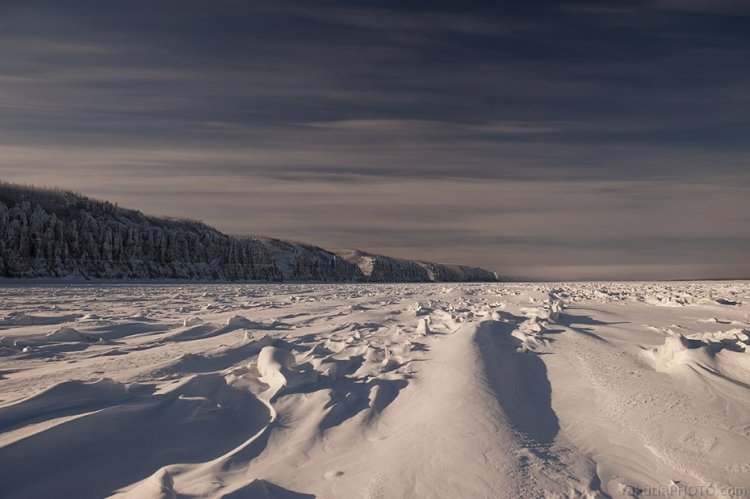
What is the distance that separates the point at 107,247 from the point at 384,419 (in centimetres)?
3903

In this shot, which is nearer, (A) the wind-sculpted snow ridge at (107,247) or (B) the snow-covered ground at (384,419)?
(B) the snow-covered ground at (384,419)

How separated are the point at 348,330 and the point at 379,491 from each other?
4921 millimetres

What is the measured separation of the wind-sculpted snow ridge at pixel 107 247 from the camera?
102 feet

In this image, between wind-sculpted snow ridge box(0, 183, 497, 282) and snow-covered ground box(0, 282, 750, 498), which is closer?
snow-covered ground box(0, 282, 750, 498)

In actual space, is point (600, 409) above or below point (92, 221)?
below

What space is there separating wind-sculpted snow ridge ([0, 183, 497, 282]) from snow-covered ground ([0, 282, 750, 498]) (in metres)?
31.4

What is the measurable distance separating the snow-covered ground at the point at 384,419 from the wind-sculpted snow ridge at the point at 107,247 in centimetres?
3141

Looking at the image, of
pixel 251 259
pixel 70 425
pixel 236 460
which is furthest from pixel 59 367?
pixel 251 259

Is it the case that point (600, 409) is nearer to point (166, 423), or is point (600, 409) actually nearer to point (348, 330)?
point (166, 423)

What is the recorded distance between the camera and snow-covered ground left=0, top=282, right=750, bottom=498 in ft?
7.71

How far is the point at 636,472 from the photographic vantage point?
242 cm

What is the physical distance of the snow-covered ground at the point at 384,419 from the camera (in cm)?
235

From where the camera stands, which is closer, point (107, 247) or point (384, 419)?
point (384, 419)

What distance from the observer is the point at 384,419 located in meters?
3.28
